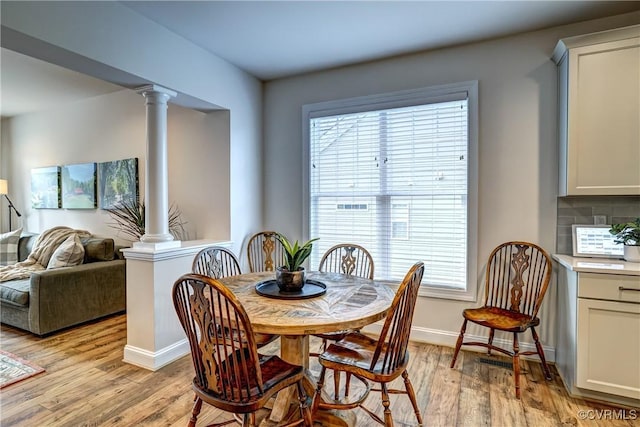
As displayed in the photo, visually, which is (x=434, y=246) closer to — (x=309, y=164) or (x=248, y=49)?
(x=309, y=164)

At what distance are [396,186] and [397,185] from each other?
1cm

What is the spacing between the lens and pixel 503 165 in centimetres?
280

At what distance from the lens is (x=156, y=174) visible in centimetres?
280

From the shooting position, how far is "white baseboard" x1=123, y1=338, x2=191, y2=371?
8.56 feet

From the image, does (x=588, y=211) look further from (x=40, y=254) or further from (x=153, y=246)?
(x=40, y=254)

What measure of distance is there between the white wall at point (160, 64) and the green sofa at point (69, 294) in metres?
1.14

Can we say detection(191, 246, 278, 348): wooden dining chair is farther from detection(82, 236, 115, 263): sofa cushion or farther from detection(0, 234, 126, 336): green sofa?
detection(82, 236, 115, 263): sofa cushion

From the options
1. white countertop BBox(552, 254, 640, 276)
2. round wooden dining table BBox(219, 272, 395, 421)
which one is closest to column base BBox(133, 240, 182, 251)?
round wooden dining table BBox(219, 272, 395, 421)

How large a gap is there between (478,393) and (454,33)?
273 cm

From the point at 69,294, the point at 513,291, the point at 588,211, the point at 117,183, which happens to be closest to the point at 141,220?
the point at 69,294

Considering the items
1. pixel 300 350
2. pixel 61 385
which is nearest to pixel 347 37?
pixel 300 350

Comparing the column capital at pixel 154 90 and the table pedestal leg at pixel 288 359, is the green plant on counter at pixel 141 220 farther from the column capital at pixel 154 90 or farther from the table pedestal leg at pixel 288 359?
the table pedestal leg at pixel 288 359

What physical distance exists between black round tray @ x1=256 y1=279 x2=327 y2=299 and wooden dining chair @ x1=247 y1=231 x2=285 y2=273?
1255 mm

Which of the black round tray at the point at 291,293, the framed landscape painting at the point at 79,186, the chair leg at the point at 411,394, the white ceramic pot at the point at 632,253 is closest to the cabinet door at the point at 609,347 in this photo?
the white ceramic pot at the point at 632,253
